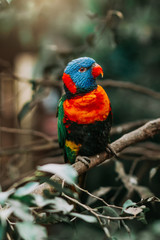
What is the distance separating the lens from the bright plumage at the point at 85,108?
145 cm

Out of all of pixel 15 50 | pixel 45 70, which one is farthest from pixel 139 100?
pixel 15 50

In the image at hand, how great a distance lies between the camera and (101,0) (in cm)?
249

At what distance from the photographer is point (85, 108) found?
4.70 ft

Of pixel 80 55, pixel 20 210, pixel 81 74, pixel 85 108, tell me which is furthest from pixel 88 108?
pixel 20 210

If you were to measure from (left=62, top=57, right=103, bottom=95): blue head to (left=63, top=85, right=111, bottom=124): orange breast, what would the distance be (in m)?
0.05

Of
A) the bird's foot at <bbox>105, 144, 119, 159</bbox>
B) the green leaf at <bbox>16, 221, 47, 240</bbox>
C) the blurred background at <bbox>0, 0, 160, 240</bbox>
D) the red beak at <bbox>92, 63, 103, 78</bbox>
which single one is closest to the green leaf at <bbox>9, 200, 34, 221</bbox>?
the green leaf at <bbox>16, 221, 47, 240</bbox>

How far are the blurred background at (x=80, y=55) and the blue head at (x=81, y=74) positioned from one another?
0.47 m

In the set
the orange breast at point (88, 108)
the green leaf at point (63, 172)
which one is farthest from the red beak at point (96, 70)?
the green leaf at point (63, 172)

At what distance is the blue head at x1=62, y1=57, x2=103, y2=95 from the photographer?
4.75 feet

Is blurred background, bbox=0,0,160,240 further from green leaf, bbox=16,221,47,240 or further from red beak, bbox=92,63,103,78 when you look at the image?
green leaf, bbox=16,221,47,240

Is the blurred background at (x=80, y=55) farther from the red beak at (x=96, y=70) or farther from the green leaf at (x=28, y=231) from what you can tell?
the green leaf at (x=28, y=231)

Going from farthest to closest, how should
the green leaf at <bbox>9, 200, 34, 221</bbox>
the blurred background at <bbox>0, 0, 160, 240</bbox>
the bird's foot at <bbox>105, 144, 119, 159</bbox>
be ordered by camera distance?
the blurred background at <bbox>0, 0, 160, 240</bbox> < the bird's foot at <bbox>105, 144, 119, 159</bbox> < the green leaf at <bbox>9, 200, 34, 221</bbox>

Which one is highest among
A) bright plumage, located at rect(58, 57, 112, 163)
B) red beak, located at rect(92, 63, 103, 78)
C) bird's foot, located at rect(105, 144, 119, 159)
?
red beak, located at rect(92, 63, 103, 78)

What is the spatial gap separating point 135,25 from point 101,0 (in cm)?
45
